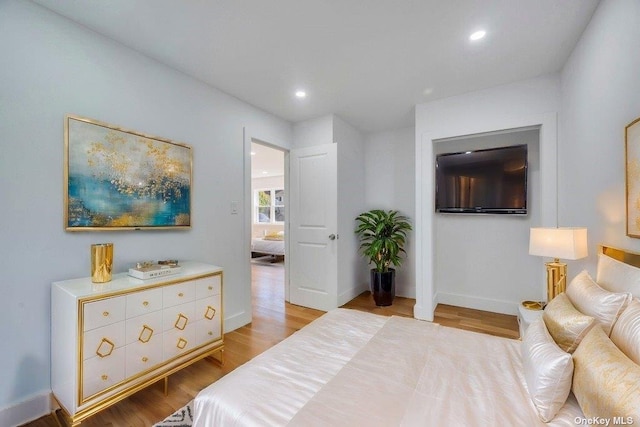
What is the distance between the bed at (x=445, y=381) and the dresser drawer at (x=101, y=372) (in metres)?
0.95

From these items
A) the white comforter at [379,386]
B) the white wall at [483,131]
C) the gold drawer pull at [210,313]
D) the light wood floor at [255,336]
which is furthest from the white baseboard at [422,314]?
the gold drawer pull at [210,313]

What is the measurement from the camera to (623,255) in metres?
1.37

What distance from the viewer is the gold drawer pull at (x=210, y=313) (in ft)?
7.04

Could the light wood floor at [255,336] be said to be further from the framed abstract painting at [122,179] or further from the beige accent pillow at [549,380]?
the beige accent pillow at [549,380]

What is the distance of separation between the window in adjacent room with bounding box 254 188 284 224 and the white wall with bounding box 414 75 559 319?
5.90 m

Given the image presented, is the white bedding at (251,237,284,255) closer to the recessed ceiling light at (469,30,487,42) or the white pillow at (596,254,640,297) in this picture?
the recessed ceiling light at (469,30,487,42)

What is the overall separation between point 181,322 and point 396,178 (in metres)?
3.32

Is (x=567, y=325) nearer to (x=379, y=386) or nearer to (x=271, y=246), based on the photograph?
(x=379, y=386)

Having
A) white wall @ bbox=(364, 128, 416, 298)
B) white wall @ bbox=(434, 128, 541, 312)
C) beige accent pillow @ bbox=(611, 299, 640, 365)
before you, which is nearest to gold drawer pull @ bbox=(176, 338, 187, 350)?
beige accent pillow @ bbox=(611, 299, 640, 365)

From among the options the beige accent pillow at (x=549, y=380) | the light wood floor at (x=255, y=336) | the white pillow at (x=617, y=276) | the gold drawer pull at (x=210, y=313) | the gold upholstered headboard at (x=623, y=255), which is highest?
the gold upholstered headboard at (x=623, y=255)

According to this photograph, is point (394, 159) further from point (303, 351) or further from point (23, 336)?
point (23, 336)

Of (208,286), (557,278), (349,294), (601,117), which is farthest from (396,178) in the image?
(208,286)

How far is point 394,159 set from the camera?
4117 mm

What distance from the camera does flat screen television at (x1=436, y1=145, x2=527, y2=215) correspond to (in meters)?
3.06
